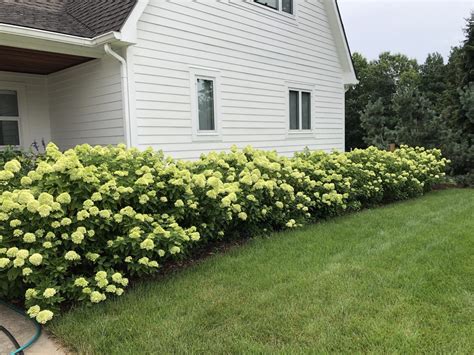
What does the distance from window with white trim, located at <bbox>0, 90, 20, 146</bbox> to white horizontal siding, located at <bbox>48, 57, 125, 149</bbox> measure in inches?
25.6

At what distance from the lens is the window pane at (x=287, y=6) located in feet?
32.4

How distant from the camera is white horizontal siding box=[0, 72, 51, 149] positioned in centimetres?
799

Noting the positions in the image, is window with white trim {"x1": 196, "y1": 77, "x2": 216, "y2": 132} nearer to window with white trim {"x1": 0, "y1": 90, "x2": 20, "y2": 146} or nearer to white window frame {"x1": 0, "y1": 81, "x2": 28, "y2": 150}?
white window frame {"x1": 0, "y1": 81, "x2": 28, "y2": 150}

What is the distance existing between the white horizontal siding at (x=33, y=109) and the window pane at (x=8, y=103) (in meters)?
0.14

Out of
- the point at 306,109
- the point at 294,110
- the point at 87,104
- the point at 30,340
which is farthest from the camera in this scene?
the point at 306,109

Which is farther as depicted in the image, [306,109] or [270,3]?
[306,109]

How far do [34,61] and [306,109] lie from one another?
259 inches

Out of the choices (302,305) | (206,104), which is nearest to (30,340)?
(302,305)

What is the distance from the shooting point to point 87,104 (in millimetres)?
7445

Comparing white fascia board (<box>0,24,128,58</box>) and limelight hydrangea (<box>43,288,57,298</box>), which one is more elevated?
white fascia board (<box>0,24,128,58</box>)

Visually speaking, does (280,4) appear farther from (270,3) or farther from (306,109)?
(306,109)

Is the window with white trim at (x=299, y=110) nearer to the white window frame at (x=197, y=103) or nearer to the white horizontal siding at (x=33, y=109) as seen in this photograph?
the white window frame at (x=197, y=103)

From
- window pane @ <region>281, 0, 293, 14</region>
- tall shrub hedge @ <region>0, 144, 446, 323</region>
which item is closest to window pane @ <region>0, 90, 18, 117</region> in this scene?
tall shrub hedge @ <region>0, 144, 446, 323</region>

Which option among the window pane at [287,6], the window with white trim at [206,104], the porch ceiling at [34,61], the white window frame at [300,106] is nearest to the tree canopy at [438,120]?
the white window frame at [300,106]
